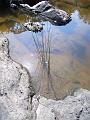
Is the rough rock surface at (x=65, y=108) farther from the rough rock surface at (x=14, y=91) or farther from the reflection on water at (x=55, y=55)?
the reflection on water at (x=55, y=55)

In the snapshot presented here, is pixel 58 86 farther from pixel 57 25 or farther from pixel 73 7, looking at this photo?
pixel 73 7

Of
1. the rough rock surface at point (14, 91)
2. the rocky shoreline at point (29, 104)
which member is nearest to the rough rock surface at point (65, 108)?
the rocky shoreline at point (29, 104)

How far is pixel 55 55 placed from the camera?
6.53m

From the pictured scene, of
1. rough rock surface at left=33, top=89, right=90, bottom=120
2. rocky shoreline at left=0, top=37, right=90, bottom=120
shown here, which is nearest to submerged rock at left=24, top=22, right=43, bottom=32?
rocky shoreline at left=0, top=37, right=90, bottom=120

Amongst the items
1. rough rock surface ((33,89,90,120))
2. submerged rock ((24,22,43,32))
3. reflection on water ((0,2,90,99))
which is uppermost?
submerged rock ((24,22,43,32))

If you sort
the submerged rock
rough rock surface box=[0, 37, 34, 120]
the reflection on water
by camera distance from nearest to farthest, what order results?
rough rock surface box=[0, 37, 34, 120], the reflection on water, the submerged rock

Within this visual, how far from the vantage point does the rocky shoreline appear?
417 cm

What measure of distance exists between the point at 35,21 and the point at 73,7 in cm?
201

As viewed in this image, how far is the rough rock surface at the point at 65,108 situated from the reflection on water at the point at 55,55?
0.56 metres

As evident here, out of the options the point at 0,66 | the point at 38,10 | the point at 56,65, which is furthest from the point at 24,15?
the point at 0,66

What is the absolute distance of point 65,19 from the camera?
27.8ft

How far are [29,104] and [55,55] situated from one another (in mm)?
2290

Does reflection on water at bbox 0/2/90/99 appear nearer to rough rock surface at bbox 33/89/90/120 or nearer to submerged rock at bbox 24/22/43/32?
submerged rock at bbox 24/22/43/32

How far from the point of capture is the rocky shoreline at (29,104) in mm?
Result: 4172
